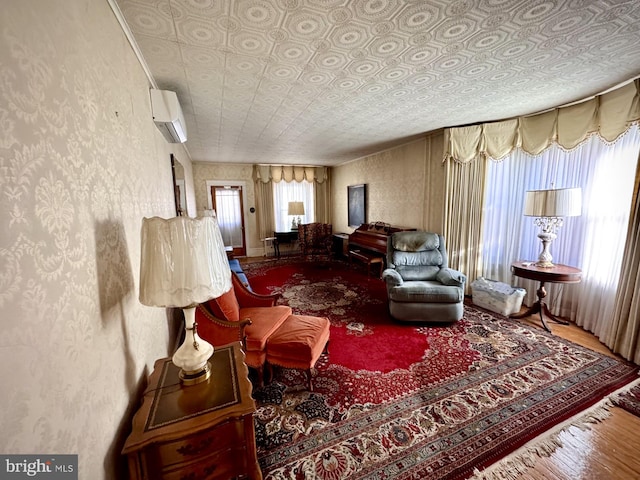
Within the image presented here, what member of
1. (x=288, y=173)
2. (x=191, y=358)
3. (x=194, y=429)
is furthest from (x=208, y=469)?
(x=288, y=173)

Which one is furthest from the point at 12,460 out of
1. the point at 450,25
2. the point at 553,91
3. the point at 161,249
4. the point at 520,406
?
the point at 553,91

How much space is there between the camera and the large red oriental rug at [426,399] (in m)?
1.41

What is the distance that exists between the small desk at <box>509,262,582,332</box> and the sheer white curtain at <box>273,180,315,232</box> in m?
5.12

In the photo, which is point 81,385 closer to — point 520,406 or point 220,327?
point 220,327

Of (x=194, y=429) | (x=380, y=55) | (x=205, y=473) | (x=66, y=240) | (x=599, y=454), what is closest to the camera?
(x=66, y=240)

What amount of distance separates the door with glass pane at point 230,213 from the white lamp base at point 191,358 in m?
5.45

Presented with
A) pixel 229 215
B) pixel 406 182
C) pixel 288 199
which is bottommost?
pixel 229 215

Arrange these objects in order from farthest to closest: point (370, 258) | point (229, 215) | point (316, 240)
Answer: point (229, 215) < point (316, 240) < point (370, 258)

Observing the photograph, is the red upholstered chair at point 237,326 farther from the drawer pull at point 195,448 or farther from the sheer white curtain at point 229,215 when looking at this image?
the sheer white curtain at point 229,215

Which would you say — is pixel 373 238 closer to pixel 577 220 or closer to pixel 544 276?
pixel 544 276

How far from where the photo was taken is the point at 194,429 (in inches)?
35.9

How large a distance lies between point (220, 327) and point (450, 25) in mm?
2380

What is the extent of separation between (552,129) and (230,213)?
20.4ft

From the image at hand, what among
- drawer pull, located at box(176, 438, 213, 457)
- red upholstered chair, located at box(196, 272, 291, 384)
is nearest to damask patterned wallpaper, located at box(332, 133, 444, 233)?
red upholstered chair, located at box(196, 272, 291, 384)
